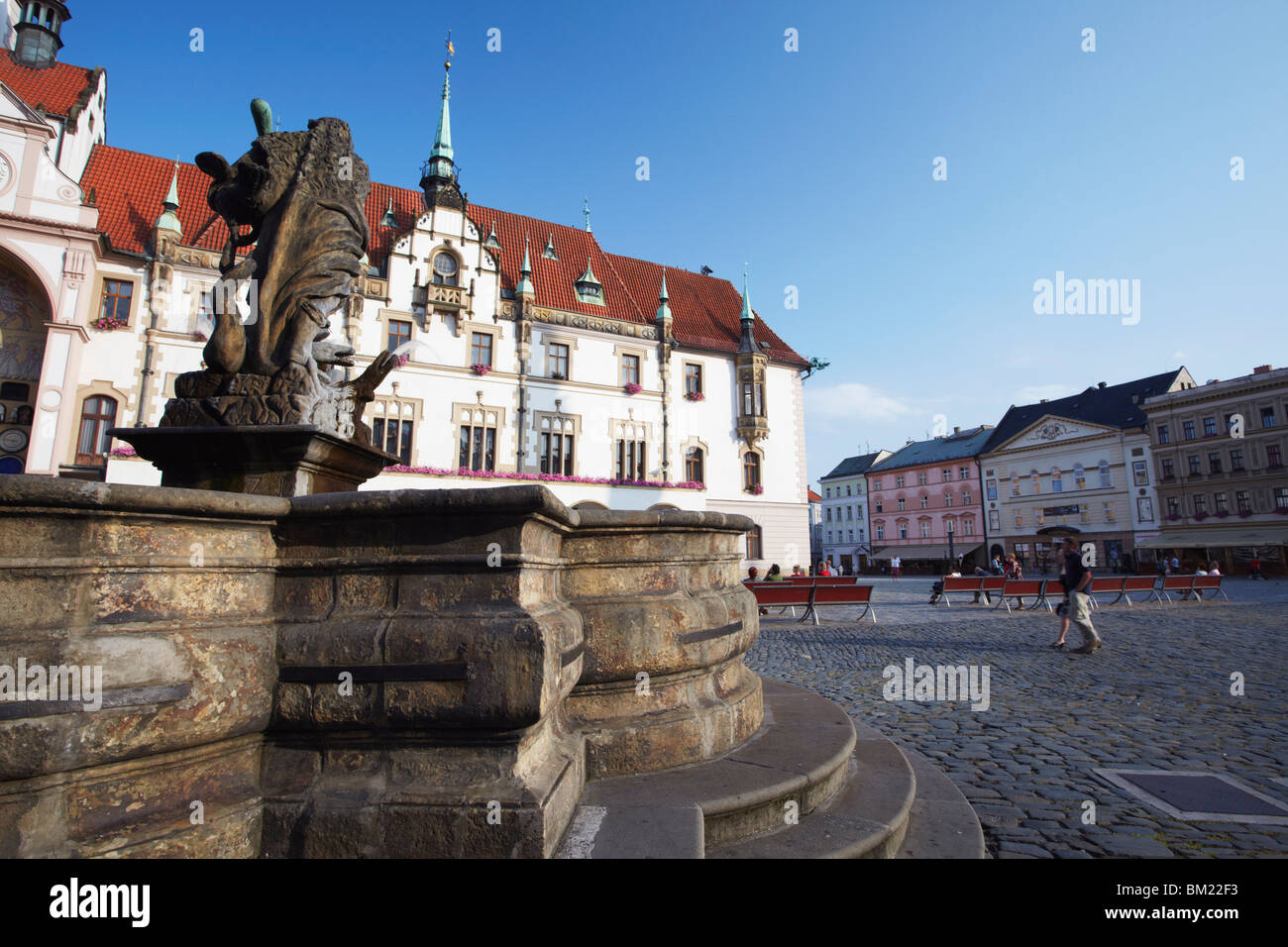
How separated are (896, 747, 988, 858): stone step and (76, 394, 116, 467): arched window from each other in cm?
2471

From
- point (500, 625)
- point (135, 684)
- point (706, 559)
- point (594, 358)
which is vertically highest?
point (594, 358)

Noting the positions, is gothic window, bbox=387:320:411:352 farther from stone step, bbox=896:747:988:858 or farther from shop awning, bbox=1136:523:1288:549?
shop awning, bbox=1136:523:1288:549

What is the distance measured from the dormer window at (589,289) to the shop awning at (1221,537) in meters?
42.0

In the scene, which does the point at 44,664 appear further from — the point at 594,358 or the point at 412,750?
the point at 594,358

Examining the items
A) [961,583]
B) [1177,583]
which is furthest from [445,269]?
[1177,583]

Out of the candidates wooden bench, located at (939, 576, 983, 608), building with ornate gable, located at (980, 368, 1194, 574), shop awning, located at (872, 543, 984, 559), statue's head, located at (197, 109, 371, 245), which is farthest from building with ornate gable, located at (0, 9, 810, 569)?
shop awning, located at (872, 543, 984, 559)

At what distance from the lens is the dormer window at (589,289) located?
29.7m

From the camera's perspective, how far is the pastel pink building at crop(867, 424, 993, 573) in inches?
2261

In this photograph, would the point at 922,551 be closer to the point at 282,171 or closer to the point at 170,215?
the point at 170,215

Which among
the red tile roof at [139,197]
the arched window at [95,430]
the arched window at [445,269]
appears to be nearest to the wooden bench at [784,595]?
the arched window at [445,269]

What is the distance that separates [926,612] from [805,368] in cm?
1812

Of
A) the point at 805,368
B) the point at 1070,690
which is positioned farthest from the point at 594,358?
the point at 1070,690
